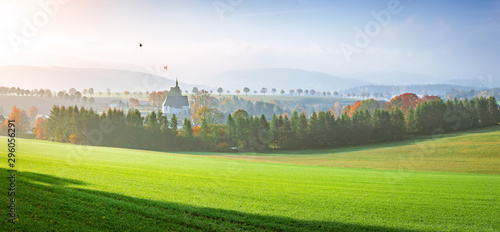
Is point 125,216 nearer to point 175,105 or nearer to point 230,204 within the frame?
point 230,204

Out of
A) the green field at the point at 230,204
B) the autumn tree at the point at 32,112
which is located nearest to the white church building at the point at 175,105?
the autumn tree at the point at 32,112

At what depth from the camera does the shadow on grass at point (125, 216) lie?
36.9 ft

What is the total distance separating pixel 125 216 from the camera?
40.7 feet

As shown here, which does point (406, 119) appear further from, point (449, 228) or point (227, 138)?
point (449, 228)

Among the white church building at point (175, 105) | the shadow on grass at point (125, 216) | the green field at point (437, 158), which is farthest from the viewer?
the white church building at point (175, 105)

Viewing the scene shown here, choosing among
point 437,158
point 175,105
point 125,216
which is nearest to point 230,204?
point 125,216

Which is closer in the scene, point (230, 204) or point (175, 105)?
point (230, 204)

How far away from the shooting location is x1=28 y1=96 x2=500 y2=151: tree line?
3083 inches

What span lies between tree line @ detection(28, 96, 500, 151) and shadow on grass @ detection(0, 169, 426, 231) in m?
64.1

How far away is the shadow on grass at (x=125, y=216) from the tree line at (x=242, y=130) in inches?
2525

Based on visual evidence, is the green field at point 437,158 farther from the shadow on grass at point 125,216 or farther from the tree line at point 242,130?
the shadow on grass at point 125,216

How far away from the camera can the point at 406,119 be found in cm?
8731

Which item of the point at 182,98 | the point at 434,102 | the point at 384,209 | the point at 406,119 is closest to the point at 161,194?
the point at 384,209

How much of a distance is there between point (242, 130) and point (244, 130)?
498mm
